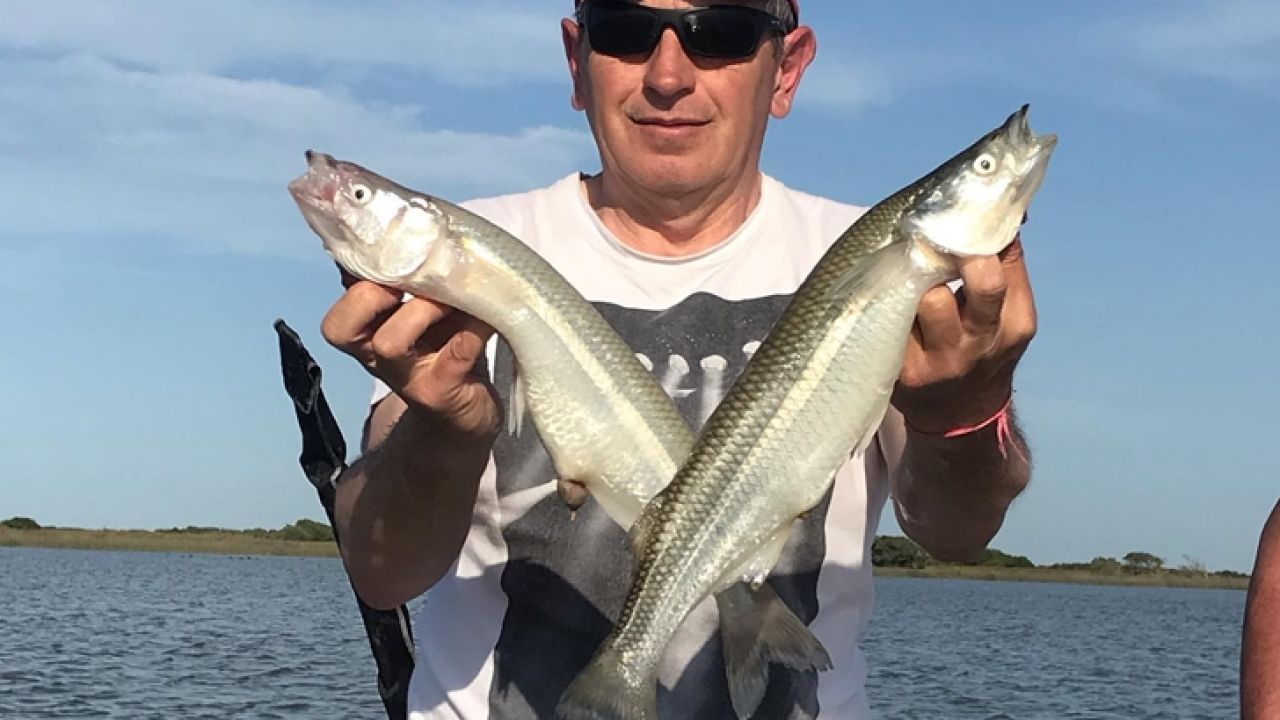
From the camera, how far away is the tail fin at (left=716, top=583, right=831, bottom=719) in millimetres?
3416

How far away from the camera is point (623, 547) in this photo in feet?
14.2

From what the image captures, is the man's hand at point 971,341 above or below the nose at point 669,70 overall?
below

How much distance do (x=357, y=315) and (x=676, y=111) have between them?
49.3 inches

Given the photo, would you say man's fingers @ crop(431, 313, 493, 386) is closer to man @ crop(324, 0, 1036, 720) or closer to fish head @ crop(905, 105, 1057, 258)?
man @ crop(324, 0, 1036, 720)

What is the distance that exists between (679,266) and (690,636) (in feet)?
3.59

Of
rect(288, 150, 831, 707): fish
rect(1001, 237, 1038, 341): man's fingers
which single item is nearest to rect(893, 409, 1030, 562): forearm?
rect(1001, 237, 1038, 341): man's fingers

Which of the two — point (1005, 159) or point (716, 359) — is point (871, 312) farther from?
point (716, 359)

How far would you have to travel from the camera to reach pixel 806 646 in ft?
11.2

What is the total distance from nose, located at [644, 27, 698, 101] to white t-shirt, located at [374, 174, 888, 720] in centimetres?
50

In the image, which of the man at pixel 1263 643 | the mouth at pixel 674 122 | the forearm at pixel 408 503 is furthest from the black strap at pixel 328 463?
the man at pixel 1263 643

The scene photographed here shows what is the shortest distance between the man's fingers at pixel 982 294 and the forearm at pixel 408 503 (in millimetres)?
1264

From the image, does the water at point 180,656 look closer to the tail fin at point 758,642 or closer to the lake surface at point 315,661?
the lake surface at point 315,661

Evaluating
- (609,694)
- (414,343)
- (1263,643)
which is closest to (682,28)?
(414,343)

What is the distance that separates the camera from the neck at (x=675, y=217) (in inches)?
179
